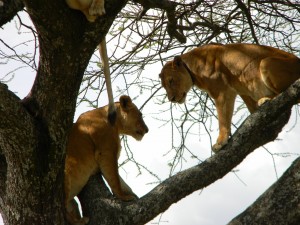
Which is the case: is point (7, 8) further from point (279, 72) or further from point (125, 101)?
point (279, 72)

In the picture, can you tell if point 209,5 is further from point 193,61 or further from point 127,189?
point 127,189

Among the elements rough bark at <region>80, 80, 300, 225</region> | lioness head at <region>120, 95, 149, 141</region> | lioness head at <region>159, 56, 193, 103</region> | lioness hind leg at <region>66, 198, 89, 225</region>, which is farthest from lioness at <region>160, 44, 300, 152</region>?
lioness hind leg at <region>66, 198, 89, 225</region>

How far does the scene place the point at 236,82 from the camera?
6.09 m

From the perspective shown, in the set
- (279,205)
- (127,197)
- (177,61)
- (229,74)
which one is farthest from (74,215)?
(177,61)

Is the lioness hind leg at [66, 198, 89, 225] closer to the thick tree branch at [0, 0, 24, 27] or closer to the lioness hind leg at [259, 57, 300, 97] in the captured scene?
the thick tree branch at [0, 0, 24, 27]

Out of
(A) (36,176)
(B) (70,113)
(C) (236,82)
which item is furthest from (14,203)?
(C) (236,82)

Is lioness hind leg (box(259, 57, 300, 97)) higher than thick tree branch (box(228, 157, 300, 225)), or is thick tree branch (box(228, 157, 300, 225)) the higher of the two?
lioness hind leg (box(259, 57, 300, 97))

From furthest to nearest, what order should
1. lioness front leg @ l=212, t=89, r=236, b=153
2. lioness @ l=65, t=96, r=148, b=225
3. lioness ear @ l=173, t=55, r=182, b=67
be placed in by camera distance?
lioness ear @ l=173, t=55, r=182, b=67 → lioness front leg @ l=212, t=89, r=236, b=153 → lioness @ l=65, t=96, r=148, b=225

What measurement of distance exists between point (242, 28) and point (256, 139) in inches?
114

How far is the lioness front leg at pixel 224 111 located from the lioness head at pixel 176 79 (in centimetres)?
75

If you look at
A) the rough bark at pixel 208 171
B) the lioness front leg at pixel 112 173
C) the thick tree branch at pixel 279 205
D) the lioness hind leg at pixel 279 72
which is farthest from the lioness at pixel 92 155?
the lioness hind leg at pixel 279 72

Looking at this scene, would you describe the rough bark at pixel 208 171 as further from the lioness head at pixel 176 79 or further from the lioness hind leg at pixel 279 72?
the lioness head at pixel 176 79

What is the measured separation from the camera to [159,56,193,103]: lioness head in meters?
6.75

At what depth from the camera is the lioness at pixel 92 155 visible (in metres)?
5.34
